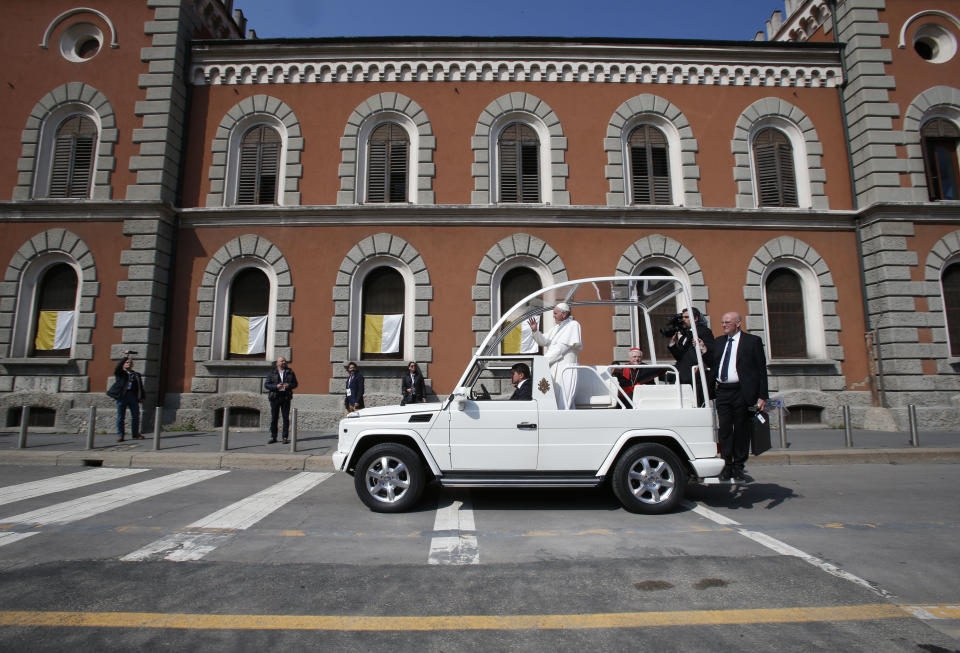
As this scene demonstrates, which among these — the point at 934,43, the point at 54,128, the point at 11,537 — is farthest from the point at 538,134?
the point at 54,128

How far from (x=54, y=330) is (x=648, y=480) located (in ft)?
52.8

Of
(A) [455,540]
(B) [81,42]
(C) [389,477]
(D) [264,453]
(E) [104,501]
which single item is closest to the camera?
(A) [455,540]

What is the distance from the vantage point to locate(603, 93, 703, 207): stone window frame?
1434 cm

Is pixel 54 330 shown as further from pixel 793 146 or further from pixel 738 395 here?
pixel 793 146

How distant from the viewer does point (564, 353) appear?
6.34 meters

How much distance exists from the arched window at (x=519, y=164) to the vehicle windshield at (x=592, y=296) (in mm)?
7762

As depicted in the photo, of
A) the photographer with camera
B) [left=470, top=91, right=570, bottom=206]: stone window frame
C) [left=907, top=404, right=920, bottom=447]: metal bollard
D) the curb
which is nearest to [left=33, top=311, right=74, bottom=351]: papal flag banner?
the curb

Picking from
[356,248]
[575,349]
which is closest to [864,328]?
[575,349]

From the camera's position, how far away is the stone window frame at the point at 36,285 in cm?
1342

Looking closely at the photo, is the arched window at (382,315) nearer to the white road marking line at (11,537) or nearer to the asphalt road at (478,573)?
the asphalt road at (478,573)

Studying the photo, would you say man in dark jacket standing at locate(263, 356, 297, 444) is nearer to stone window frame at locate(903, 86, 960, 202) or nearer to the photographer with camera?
the photographer with camera

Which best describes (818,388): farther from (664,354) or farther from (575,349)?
(575,349)

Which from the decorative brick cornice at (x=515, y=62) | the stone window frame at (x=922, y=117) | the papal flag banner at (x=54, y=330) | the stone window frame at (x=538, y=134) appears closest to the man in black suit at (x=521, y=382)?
the stone window frame at (x=538, y=134)

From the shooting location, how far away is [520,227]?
1401 cm
